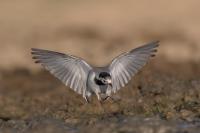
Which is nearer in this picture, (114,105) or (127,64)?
(127,64)

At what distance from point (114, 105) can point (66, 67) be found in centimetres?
87

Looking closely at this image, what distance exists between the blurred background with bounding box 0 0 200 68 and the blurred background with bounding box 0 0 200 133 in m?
0.02

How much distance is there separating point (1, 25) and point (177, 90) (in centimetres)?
603

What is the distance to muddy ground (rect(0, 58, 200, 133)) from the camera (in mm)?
11273

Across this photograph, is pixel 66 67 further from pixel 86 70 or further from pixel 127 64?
pixel 127 64

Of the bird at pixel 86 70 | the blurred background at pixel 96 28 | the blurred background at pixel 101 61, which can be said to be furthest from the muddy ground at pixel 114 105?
the blurred background at pixel 96 28

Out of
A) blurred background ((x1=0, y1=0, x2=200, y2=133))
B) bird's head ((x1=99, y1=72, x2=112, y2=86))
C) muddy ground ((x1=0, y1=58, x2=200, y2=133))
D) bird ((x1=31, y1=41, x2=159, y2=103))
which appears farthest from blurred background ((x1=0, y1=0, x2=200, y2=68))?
bird's head ((x1=99, y1=72, x2=112, y2=86))

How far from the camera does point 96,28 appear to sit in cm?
1808

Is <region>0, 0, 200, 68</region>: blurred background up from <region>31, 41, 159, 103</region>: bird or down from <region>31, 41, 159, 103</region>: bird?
up

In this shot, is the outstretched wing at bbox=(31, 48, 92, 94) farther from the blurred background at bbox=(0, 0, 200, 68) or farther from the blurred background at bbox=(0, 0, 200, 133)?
the blurred background at bbox=(0, 0, 200, 68)

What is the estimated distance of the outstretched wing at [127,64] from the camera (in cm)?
1208

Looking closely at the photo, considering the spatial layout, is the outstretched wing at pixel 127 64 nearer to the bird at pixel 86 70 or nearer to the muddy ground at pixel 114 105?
the bird at pixel 86 70

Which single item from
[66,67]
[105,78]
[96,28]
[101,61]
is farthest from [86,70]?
[96,28]

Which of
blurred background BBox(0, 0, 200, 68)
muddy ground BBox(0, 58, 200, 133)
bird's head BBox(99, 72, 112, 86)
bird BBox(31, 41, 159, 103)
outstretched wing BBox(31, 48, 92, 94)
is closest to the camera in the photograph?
muddy ground BBox(0, 58, 200, 133)
